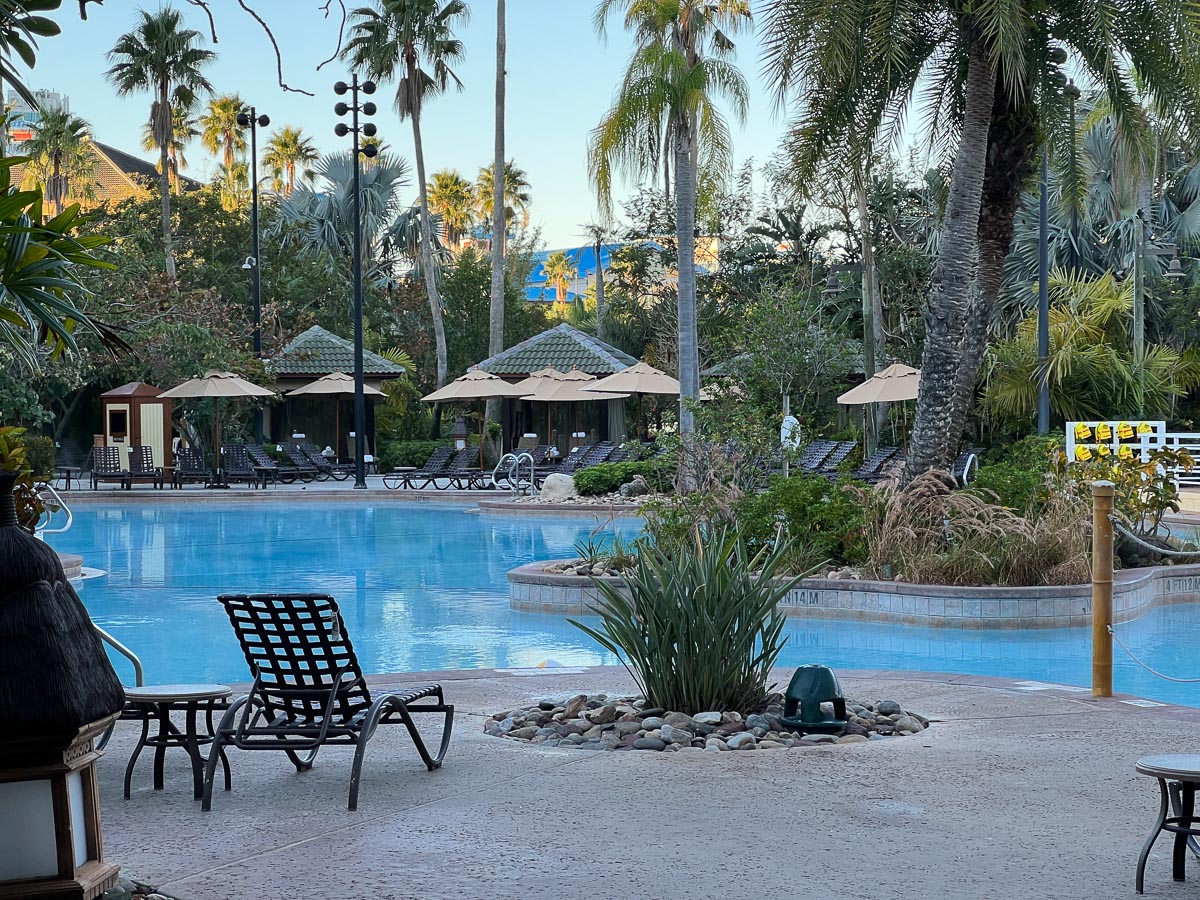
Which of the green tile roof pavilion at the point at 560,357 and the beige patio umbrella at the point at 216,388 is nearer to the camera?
the beige patio umbrella at the point at 216,388

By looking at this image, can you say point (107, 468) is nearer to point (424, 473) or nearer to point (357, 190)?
point (424, 473)

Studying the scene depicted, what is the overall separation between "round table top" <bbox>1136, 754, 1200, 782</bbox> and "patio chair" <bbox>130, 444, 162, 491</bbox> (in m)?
25.8

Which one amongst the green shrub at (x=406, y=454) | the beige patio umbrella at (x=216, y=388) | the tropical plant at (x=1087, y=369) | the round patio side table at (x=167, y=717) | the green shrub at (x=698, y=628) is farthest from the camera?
the green shrub at (x=406, y=454)

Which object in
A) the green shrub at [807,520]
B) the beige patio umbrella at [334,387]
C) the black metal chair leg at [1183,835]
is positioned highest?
the beige patio umbrella at [334,387]

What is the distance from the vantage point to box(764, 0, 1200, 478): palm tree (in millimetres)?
13547

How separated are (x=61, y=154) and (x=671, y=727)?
1679 inches

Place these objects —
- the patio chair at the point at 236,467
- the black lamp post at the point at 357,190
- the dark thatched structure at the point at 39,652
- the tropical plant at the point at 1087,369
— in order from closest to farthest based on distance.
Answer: the dark thatched structure at the point at 39,652, the tropical plant at the point at 1087,369, the black lamp post at the point at 357,190, the patio chair at the point at 236,467

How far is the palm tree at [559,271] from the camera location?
228ft

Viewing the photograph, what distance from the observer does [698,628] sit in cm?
704

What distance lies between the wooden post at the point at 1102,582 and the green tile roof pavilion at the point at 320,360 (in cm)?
2787

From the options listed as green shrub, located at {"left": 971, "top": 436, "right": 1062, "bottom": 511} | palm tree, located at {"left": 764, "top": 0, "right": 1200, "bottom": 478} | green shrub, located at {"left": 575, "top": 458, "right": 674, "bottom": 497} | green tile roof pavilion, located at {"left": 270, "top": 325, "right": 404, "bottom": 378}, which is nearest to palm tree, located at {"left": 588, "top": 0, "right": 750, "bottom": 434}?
palm tree, located at {"left": 764, "top": 0, "right": 1200, "bottom": 478}

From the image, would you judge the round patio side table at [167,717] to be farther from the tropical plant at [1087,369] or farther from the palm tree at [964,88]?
the tropical plant at [1087,369]

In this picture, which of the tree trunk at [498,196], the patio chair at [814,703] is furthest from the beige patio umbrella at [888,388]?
the patio chair at [814,703]

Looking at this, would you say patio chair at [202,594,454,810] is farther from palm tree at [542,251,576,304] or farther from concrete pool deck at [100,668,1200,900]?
palm tree at [542,251,576,304]
